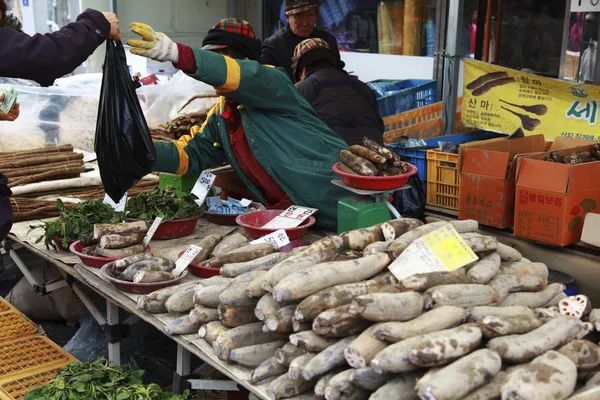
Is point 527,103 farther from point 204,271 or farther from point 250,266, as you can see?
point 250,266

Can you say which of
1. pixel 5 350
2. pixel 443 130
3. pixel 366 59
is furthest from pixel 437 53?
pixel 5 350

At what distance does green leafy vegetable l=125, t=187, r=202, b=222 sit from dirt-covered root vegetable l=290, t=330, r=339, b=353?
1735 millimetres

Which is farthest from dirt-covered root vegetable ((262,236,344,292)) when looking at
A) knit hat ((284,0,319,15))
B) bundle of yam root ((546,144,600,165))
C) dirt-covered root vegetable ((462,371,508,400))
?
knit hat ((284,0,319,15))

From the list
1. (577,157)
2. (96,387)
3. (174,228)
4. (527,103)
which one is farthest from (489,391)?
(527,103)

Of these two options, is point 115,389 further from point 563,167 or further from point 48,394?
point 563,167

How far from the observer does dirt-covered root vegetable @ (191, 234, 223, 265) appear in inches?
128

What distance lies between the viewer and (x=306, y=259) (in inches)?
96.7

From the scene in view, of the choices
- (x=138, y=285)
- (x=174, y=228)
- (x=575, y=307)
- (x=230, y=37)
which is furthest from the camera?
(x=230, y=37)

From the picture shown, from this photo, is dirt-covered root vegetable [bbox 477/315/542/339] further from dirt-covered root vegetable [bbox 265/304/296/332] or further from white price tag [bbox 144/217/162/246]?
white price tag [bbox 144/217/162/246]

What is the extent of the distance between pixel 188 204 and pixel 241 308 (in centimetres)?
150

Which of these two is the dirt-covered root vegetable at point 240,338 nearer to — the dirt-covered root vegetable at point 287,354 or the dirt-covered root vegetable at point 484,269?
the dirt-covered root vegetable at point 287,354

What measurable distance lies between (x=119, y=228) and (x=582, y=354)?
2235mm

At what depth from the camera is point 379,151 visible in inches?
138

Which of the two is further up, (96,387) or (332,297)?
(332,297)
